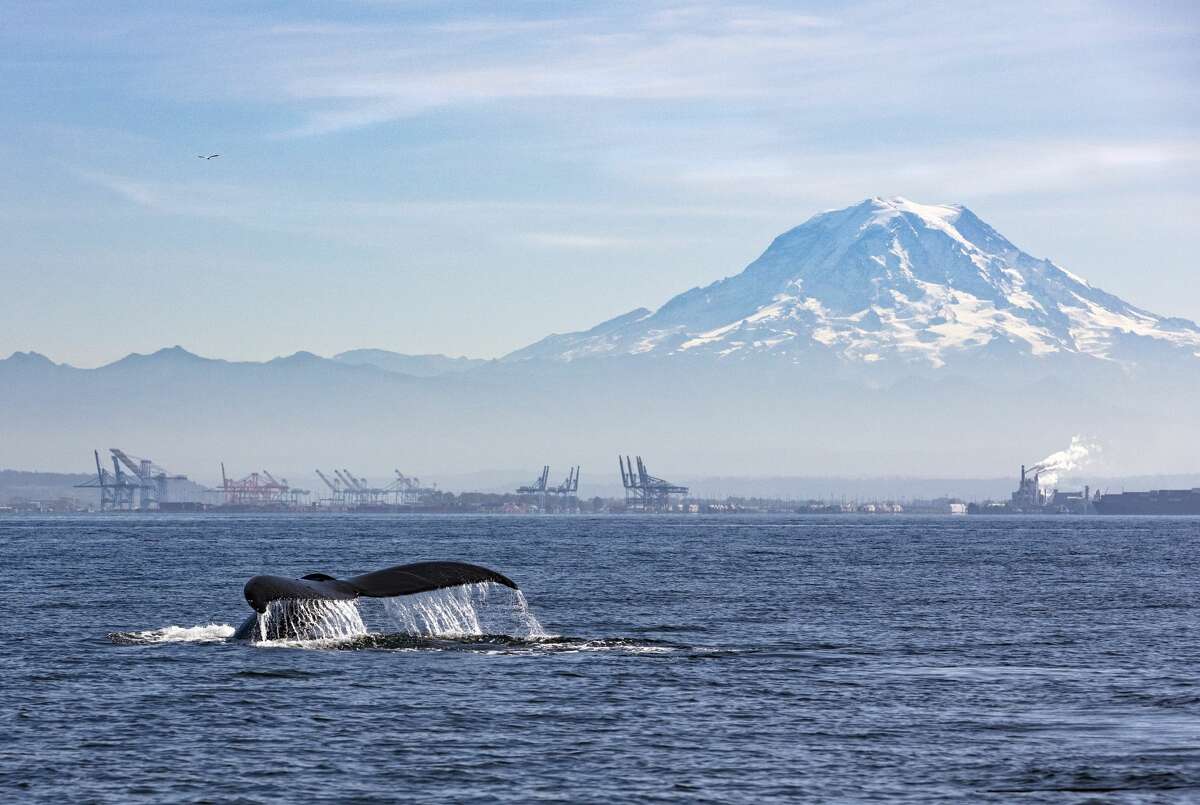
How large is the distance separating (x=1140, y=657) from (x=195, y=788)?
2382cm

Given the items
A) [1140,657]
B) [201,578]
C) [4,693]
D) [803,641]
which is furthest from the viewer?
[201,578]

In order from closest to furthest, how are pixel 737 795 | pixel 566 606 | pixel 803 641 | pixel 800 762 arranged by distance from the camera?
pixel 737 795
pixel 800 762
pixel 803 641
pixel 566 606

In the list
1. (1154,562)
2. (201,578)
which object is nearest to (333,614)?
(201,578)

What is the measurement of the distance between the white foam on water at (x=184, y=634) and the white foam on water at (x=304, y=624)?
1680mm

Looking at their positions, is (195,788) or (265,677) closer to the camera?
(195,788)

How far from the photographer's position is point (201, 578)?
73562mm

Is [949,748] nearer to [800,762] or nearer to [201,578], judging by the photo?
[800,762]

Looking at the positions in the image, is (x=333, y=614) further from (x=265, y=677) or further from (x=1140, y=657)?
(x=1140, y=657)

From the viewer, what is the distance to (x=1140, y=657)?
Answer: 39.1 m

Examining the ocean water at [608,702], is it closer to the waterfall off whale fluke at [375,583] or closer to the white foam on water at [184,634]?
Result: the white foam on water at [184,634]

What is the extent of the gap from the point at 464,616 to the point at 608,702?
19811 mm

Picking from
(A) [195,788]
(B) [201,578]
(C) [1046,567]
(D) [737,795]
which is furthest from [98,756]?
(C) [1046,567]

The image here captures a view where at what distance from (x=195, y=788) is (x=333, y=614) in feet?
58.2

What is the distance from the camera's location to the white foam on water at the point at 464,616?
4300 cm
